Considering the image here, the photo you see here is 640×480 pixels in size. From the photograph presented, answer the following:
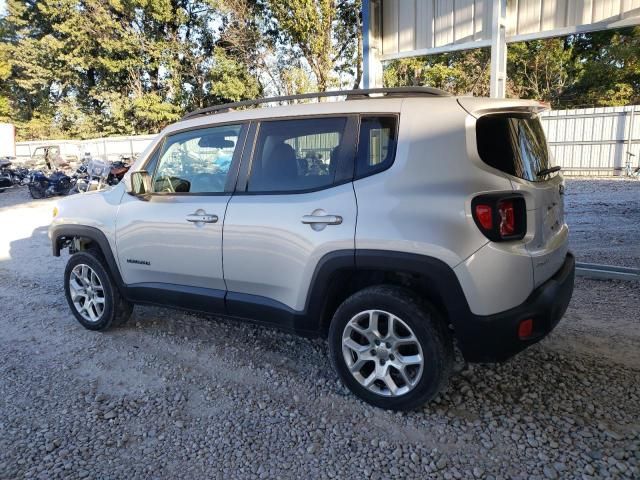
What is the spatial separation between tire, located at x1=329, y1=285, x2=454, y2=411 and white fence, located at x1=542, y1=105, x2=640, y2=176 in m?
14.1

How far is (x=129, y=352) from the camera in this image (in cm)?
409

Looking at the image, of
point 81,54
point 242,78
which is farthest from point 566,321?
point 81,54

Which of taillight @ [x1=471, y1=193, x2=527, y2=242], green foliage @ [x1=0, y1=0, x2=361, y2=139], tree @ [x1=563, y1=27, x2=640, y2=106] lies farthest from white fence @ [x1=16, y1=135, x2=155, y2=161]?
taillight @ [x1=471, y1=193, x2=527, y2=242]

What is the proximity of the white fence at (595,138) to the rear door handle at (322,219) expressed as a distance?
14.1m

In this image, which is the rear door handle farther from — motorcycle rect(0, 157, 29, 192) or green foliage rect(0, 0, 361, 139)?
green foliage rect(0, 0, 361, 139)

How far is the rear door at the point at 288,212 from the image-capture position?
3.07 meters

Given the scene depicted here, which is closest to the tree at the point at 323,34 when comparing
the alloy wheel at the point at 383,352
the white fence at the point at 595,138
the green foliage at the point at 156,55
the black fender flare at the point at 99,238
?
the green foliage at the point at 156,55

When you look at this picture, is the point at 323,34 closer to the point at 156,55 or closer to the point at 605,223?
the point at 156,55

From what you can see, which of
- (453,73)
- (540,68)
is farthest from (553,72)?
(453,73)

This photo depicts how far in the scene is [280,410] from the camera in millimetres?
3156

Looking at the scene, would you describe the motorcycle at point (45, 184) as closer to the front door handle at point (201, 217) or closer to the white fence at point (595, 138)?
the front door handle at point (201, 217)

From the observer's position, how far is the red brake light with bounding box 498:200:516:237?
2.67 metres

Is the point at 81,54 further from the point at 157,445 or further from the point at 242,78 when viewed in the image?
the point at 157,445

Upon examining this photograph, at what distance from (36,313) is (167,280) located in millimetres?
2108
